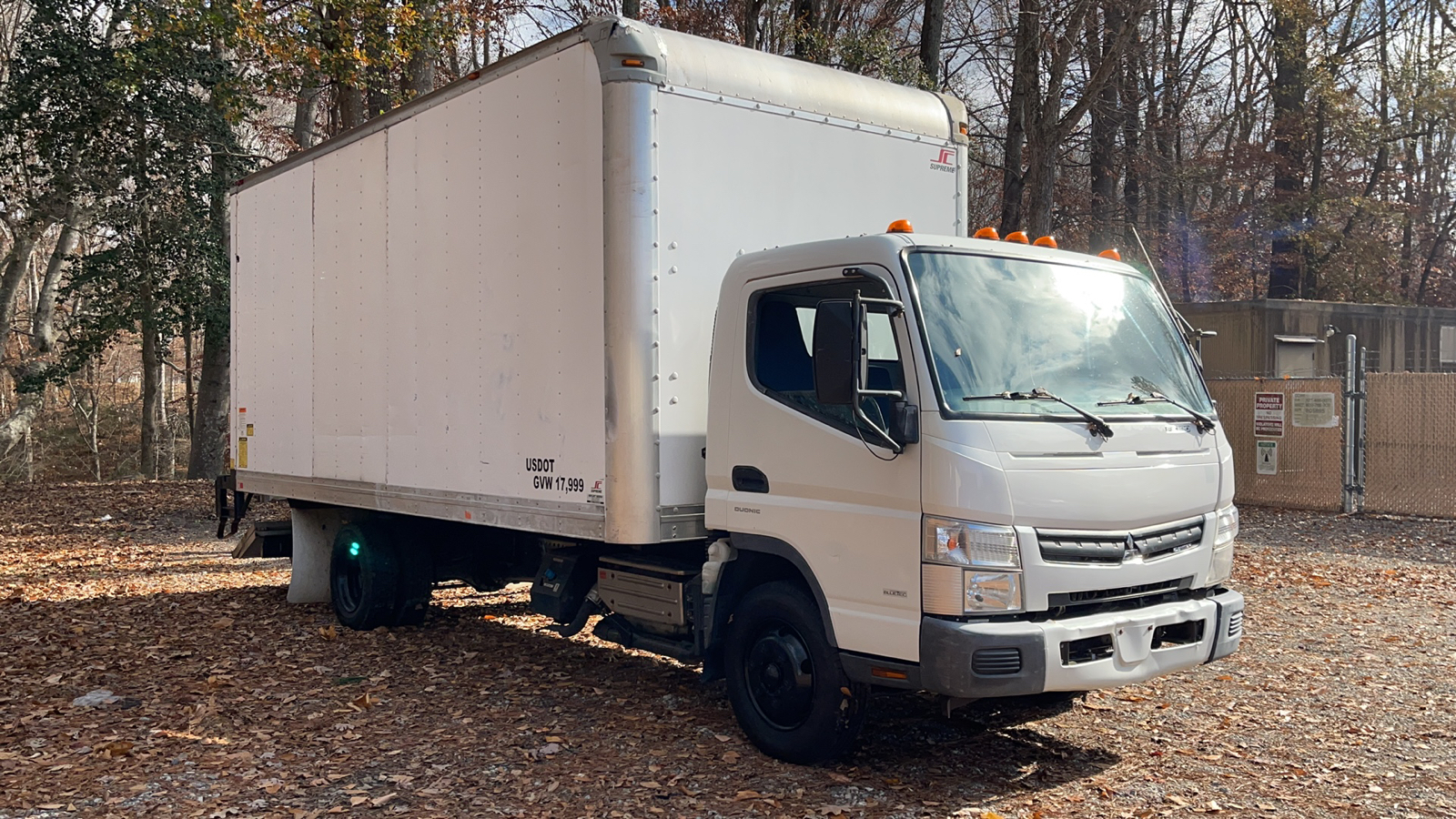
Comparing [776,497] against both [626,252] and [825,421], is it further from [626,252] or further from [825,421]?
[626,252]

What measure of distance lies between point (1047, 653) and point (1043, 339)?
1.48m

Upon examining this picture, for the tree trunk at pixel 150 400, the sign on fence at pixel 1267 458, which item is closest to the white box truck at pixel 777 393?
the sign on fence at pixel 1267 458

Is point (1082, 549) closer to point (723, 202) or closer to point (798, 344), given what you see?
point (798, 344)

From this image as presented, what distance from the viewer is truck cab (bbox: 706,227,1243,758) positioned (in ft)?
16.4

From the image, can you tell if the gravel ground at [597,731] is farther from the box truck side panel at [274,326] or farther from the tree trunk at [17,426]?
the tree trunk at [17,426]

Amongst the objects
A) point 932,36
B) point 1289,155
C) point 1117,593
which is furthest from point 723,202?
point 1289,155

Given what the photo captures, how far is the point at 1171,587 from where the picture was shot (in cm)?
552

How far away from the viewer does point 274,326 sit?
10.1 metres

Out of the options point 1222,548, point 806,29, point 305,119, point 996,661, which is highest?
point 806,29

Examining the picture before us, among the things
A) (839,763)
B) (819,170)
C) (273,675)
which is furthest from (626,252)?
(273,675)

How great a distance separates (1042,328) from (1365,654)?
4601mm

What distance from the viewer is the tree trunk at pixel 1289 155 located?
26453 millimetres

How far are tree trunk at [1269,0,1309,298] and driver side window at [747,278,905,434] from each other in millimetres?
24180

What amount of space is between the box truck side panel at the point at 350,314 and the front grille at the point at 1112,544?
5.07 m
